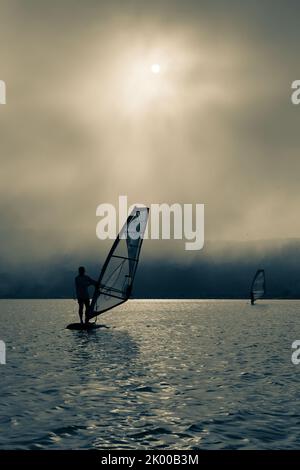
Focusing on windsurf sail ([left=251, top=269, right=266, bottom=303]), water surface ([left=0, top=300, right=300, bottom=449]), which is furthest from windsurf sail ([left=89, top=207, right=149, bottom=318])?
windsurf sail ([left=251, top=269, right=266, bottom=303])

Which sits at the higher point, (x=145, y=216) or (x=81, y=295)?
(x=145, y=216)

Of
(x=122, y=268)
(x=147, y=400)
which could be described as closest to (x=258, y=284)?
(x=122, y=268)

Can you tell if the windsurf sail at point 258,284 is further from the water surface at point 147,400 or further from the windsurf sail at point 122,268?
the water surface at point 147,400

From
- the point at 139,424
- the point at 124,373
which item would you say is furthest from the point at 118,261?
the point at 139,424

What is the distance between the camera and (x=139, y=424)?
29.0 ft

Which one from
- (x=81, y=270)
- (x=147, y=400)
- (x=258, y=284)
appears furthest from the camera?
(x=258, y=284)

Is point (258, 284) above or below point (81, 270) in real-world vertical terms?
below

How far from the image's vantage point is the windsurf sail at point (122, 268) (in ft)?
89.8

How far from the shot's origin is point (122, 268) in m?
27.9

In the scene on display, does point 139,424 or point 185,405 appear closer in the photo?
point 139,424

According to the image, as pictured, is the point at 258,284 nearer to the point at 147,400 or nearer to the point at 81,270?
A: the point at 81,270

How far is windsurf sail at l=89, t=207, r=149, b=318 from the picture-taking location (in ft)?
89.8

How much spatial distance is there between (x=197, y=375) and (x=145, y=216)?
14.7 meters
